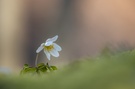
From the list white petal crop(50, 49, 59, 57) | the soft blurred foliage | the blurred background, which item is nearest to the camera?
the soft blurred foliage

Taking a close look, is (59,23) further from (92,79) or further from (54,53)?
(92,79)

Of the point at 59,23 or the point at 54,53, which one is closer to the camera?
the point at 54,53

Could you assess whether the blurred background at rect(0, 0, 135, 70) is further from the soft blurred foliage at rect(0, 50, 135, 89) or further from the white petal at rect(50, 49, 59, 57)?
the soft blurred foliage at rect(0, 50, 135, 89)

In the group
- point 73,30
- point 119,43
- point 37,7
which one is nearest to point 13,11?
point 37,7

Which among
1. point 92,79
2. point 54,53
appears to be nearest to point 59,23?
point 54,53

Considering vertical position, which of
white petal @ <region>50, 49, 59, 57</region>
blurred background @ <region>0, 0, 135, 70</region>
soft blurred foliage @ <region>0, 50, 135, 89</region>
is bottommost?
soft blurred foliage @ <region>0, 50, 135, 89</region>

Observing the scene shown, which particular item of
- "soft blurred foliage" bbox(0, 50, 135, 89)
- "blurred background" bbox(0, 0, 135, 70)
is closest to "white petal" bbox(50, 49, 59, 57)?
"soft blurred foliage" bbox(0, 50, 135, 89)
